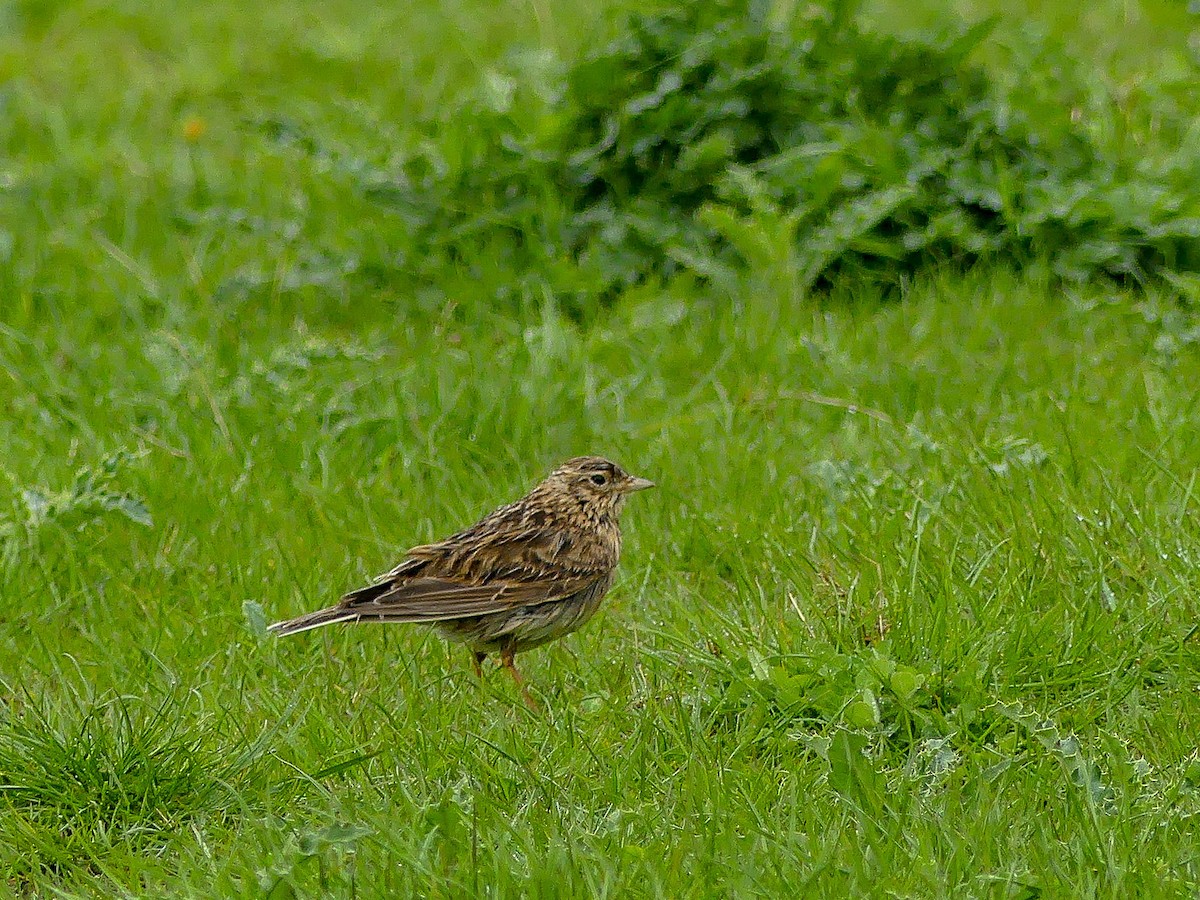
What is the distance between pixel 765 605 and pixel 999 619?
0.67 metres

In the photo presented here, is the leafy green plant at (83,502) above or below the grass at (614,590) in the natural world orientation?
above

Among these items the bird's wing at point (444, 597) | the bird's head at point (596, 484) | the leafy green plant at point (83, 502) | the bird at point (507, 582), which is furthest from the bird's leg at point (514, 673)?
the leafy green plant at point (83, 502)

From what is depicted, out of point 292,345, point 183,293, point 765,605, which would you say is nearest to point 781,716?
point 765,605

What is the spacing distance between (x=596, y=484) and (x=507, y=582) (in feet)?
1.98

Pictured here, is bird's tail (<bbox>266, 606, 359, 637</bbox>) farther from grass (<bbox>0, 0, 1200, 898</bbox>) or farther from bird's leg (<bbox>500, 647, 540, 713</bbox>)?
bird's leg (<bbox>500, 647, 540, 713</bbox>)

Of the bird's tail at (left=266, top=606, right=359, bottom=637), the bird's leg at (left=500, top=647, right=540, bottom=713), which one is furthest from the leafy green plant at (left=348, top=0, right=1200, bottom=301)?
the bird's tail at (left=266, top=606, right=359, bottom=637)

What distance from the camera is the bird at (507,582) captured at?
5320 mm

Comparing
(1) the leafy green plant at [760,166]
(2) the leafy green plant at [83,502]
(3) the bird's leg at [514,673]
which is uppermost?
(1) the leafy green plant at [760,166]

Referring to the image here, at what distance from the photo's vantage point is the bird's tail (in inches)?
203

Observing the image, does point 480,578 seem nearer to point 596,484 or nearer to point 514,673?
point 514,673

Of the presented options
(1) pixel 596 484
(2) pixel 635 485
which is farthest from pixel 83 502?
(2) pixel 635 485

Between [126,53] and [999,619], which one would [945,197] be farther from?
[126,53]

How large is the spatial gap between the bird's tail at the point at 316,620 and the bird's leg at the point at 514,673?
488 millimetres

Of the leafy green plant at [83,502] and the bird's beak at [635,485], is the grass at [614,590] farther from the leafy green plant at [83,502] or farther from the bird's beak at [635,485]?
the bird's beak at [635,485]
